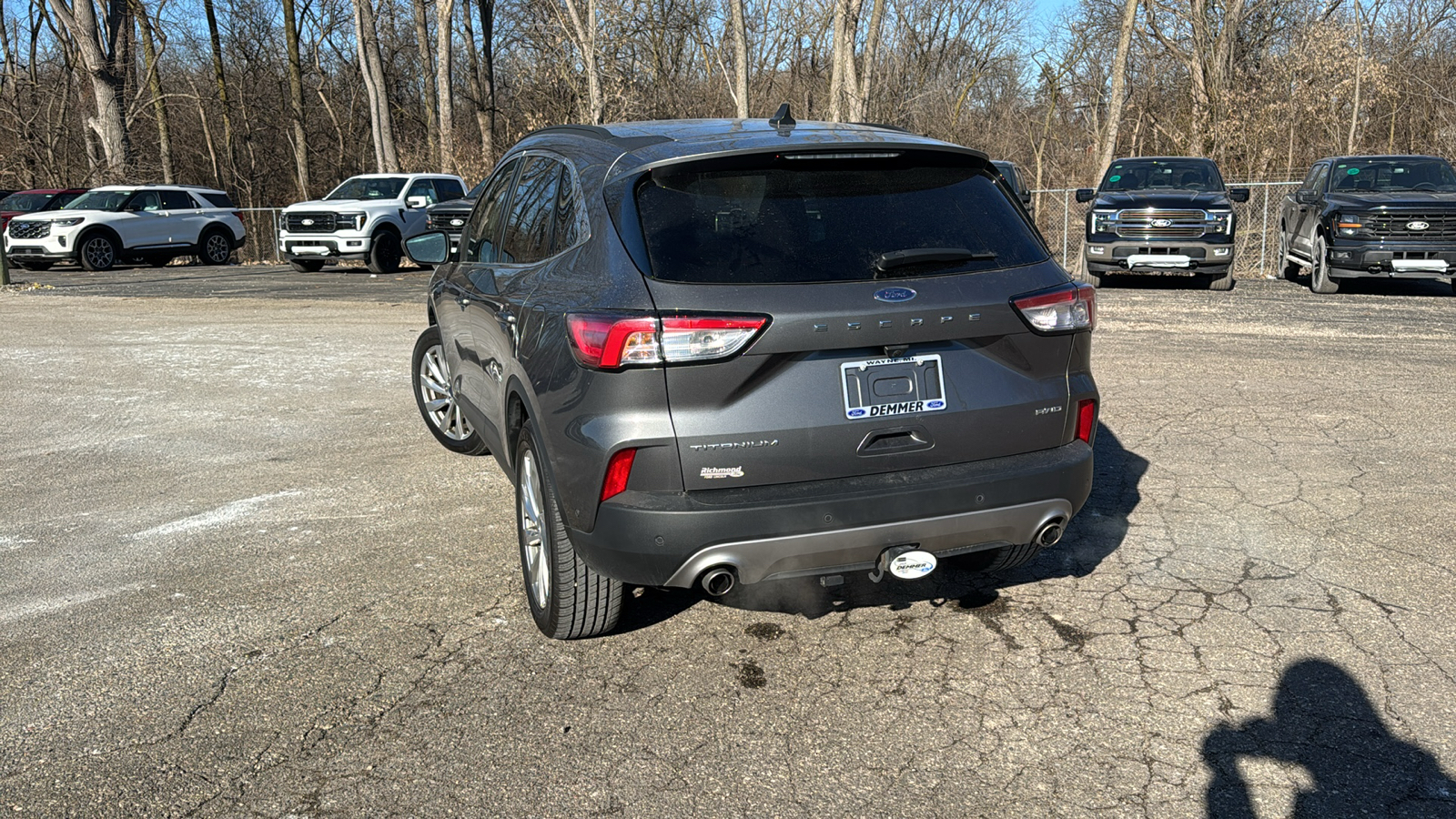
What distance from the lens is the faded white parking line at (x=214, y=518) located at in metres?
5.47

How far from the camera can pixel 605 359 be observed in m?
3.41

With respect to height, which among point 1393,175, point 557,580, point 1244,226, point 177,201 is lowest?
point 557,580

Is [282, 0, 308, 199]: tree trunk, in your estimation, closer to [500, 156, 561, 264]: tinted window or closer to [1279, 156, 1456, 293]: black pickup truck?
[1279, 156, 1456, 293]: black pickup truck

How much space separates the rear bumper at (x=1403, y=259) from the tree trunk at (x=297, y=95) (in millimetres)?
33362

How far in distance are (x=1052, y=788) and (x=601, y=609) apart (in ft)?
5.30

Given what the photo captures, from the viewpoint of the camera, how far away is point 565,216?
4.17m

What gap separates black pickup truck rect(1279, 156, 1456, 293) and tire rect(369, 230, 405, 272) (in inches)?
631

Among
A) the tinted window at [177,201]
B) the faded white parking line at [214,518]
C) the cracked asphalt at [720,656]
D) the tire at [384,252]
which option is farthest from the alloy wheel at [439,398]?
the tinted window at [177,201]

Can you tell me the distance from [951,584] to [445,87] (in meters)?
28.9

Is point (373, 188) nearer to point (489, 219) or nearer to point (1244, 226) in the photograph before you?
point (1244, 226)

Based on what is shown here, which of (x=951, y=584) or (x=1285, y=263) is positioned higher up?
(x=1285, y=263)

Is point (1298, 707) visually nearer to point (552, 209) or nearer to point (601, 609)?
point (601, 609)

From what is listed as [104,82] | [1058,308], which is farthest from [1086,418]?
[104,82]

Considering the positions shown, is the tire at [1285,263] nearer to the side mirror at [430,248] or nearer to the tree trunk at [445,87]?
the side mirror at [430,248]
